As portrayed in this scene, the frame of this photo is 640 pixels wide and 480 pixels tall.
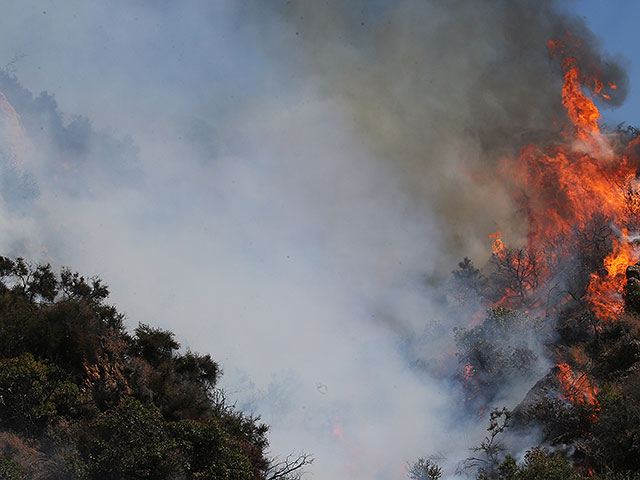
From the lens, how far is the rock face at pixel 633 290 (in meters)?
41.0

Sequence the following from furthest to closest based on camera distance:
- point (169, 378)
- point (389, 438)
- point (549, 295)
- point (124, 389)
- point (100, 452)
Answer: point (549, 295), point (389, 438), point (169, 378), point (124, 389), point (100, 452)

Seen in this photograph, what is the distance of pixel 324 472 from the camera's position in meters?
45.7

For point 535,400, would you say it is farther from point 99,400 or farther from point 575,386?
point 99,400

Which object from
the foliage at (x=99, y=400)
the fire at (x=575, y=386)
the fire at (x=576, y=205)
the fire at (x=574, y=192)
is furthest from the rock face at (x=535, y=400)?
the foliage at (x=99, y=400)

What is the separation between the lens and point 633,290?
1639 inches

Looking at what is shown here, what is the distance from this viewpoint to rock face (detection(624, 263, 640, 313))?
4103cm

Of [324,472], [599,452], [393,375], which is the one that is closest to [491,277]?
[393,375]

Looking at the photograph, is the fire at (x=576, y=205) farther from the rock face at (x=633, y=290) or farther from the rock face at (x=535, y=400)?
the rock face at (x=535, y=400)

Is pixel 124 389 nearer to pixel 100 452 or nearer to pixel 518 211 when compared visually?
pixel 100 452

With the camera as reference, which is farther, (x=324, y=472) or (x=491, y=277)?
(x=491, y=277)

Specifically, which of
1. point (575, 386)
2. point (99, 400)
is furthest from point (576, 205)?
point (99, 400)

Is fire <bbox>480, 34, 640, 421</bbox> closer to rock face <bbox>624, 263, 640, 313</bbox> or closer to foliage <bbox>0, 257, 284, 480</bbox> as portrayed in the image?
rock face <bbox>624, 263, 640, 313</bbox>

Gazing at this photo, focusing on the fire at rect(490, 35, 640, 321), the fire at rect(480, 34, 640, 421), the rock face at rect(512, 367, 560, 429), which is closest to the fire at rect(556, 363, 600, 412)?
the rock face at rect(512, 367, 560, 429)

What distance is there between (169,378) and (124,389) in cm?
439
